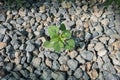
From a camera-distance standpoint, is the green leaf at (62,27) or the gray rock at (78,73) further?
the green leaf at (62,27)

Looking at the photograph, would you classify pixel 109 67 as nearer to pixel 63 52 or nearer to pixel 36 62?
pixel 63 52

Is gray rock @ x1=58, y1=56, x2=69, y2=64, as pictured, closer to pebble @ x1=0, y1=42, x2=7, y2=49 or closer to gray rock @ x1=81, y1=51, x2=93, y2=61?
gray rock @ x1=81, y1=51, x2=93, y2=61

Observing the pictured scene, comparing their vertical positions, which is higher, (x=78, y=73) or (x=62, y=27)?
(x=62, y=27)

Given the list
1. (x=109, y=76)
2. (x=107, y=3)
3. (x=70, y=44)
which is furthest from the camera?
(x=107, y=3)

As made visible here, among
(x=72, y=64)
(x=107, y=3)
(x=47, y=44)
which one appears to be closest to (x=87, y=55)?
(x=72, y=64)

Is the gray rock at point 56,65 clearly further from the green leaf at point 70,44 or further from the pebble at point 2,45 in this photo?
the pebble at point 2,45

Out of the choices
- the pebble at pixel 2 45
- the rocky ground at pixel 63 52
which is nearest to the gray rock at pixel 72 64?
the rocky ground at pixel 63 52

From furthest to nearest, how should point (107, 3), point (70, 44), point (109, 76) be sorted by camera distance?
1. point (107, 3)
2. point (70, 44)
3. point (109, 76)
